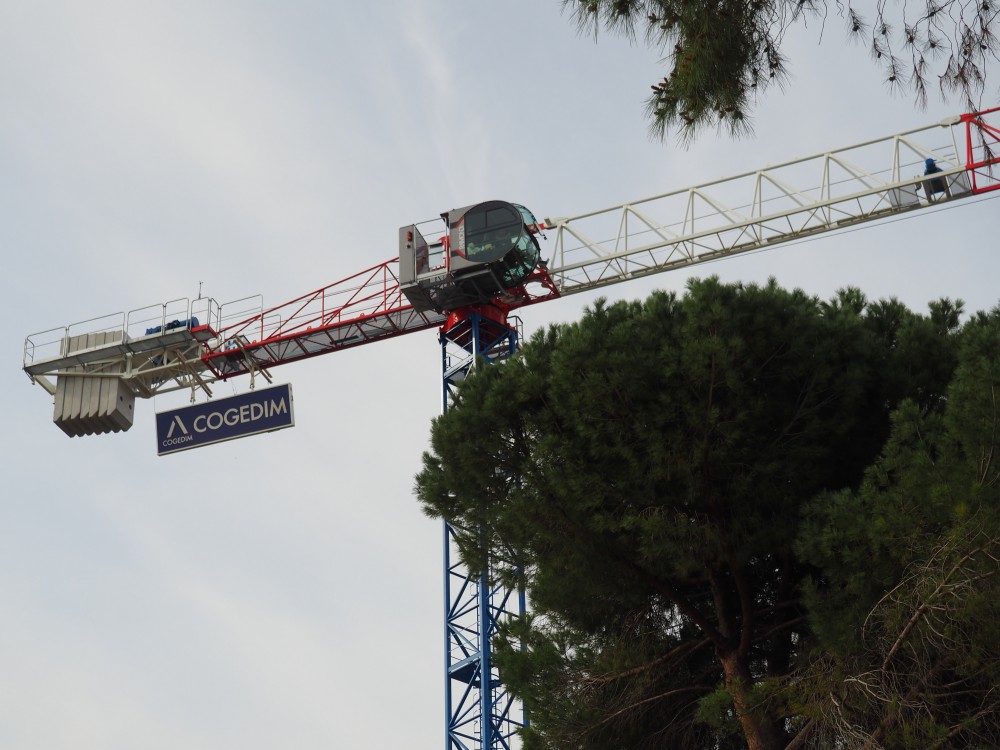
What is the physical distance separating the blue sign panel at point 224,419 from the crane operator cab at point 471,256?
182 inches

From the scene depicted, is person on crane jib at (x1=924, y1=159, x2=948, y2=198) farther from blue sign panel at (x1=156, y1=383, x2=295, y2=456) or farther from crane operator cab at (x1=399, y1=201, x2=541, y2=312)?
blue sign panel at (x1=156, y1=383, x2=295, y2=456)

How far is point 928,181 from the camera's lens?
2420 cm

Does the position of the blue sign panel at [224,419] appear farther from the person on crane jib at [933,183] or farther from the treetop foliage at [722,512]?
the person on crane jib at [933,183]

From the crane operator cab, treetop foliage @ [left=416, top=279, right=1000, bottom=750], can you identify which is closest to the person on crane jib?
the crane operator cab

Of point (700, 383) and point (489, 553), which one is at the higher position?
point (700, 383)

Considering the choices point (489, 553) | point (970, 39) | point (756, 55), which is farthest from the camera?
point (489, 553)

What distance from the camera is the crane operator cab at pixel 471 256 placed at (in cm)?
2395

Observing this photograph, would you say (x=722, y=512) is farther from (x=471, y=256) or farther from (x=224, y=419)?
(x=471, y=256)

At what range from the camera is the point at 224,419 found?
2109 centimetres

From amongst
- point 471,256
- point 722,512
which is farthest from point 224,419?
point 722,512

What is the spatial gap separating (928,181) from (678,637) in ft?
44.5

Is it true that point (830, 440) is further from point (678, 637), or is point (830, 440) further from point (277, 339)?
point (277, 339)

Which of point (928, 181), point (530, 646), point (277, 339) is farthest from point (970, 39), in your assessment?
point (277, 339)

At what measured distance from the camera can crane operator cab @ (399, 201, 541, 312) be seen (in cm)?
2395
